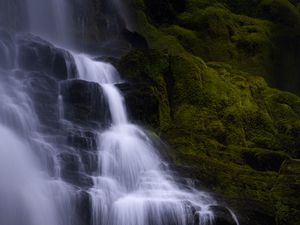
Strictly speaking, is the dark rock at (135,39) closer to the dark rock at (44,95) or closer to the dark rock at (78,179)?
the dark rock at (44,95)

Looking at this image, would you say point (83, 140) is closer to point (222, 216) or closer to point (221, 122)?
point (222, 216)

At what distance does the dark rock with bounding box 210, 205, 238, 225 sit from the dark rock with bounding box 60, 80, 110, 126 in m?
4.43

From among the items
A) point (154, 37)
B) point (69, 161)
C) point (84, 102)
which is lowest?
point (69, 161)

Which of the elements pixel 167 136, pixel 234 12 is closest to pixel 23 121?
pixel 167 136

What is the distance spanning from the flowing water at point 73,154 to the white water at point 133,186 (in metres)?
0.02

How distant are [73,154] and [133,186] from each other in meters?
1.67

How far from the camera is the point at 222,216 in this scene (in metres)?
12.3

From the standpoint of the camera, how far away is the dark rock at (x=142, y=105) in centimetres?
1708

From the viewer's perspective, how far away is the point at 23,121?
540 inches

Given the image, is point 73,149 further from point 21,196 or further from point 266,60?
point 266,60

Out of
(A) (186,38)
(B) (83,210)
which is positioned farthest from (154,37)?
(B) (83,210)

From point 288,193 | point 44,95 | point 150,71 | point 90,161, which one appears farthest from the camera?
point 150,71

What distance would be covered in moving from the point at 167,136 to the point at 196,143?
3.05 feet

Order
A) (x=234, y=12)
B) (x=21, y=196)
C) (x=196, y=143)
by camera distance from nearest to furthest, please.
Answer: (x=21, y=196)
(x=196, y=143)
(x=234, y=12)
